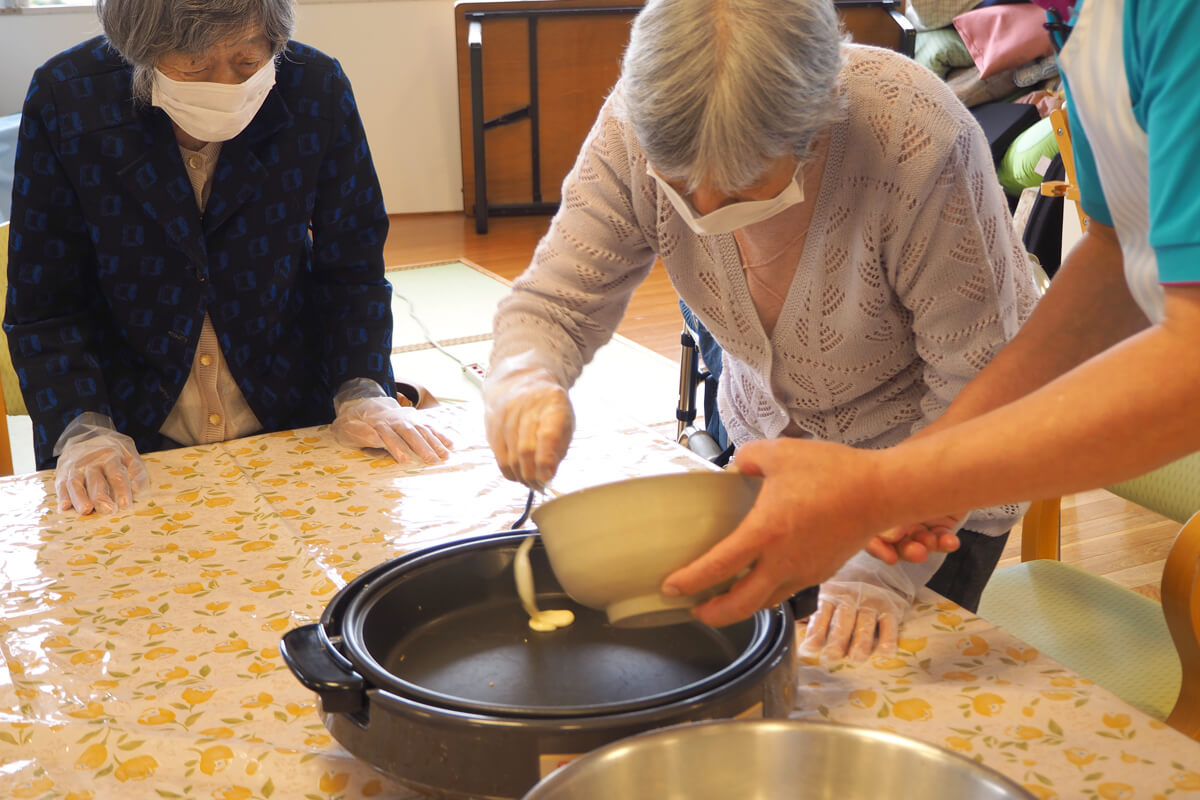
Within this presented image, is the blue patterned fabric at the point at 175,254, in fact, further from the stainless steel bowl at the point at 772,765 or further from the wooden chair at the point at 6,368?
the stainless steel bowl at the point at 772,765

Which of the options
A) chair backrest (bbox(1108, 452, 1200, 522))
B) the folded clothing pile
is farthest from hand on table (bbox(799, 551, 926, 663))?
the folded clothing pile

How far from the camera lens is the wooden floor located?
2.46 metres

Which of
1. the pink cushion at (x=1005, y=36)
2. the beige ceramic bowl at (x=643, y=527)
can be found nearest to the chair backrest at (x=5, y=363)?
the beige ceramic bowl at (x=643, y=527)

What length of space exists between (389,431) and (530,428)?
43cm

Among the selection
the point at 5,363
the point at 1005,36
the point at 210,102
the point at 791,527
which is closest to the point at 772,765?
the point at 791,527

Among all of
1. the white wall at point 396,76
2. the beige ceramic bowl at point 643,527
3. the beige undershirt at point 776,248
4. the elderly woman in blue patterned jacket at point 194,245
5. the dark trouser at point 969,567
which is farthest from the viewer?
the white wall at point 396,76

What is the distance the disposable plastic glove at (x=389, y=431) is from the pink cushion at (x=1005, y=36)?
3501 mm

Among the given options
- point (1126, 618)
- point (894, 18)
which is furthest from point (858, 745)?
point (894, 18)

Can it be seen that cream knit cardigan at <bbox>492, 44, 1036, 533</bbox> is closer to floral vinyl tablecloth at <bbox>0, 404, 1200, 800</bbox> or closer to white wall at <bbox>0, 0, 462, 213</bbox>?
floral vinyl tablecloth at <bbox>0, 404, 1200, 800</bbox>

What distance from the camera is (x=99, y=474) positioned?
1285 mm

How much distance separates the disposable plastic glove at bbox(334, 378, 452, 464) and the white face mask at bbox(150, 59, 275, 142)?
413 millimetres

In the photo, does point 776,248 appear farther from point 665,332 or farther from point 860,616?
point 665,332

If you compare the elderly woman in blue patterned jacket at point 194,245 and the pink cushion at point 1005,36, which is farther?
the pink cushion at point 1005,36

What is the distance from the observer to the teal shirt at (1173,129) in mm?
635
